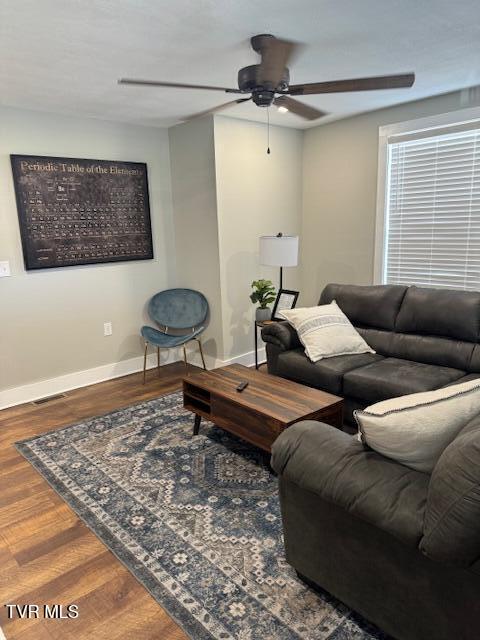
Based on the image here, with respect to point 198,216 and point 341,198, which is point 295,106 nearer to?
point 198,216

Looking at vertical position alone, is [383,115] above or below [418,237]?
above

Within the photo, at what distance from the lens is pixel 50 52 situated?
238 cm

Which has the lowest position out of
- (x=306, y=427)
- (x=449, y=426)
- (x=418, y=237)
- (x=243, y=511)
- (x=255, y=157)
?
(x=243, y=511)

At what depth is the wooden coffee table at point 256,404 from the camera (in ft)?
7.86

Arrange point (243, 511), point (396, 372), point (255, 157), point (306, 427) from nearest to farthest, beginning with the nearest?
point (306, 427) → point (243, 511) → point (396, 372) → point (255, 157)

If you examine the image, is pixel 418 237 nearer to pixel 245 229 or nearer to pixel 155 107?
pixel 245 229

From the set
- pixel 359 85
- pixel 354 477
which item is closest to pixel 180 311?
pixel 359 85

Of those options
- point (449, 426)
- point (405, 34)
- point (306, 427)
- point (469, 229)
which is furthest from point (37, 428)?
point (469, 229)

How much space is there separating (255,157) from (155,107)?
3.75ft

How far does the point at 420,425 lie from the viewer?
1406mm

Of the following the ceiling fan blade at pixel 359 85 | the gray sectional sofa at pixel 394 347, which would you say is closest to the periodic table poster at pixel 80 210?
the gray sectional sofa at pixel 394 347

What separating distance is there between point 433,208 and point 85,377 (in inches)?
140

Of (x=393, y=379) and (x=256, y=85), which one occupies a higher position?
(x=256, y=85)

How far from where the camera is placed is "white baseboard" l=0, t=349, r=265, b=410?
12.4 ft
